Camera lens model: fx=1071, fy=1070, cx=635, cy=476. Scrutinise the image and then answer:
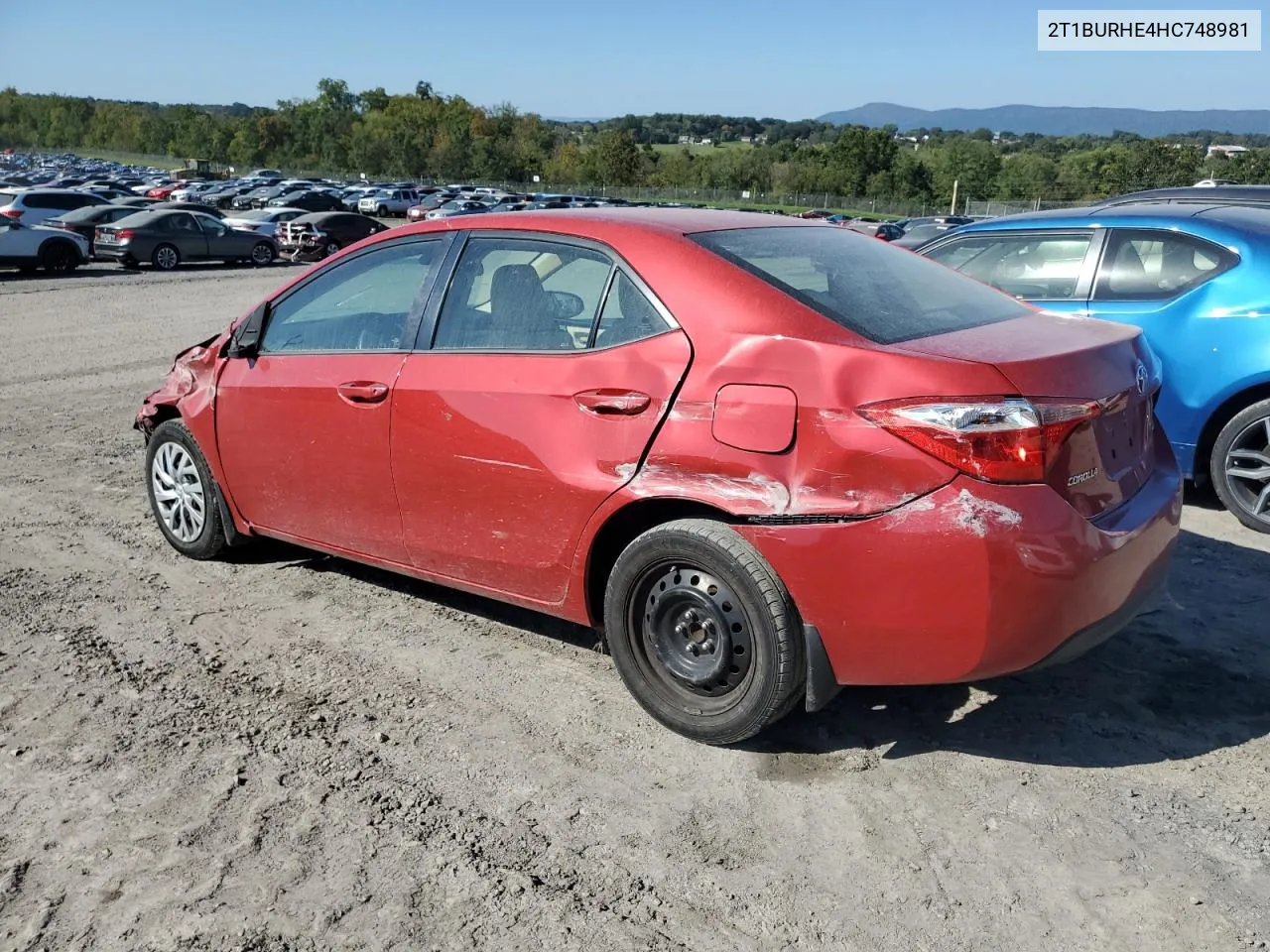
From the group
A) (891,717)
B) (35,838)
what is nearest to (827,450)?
(891,717)

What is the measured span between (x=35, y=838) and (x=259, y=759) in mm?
646

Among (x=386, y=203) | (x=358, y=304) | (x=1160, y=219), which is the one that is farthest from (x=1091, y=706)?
(x=386, y=203)

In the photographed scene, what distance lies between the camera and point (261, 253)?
2902 centimetres

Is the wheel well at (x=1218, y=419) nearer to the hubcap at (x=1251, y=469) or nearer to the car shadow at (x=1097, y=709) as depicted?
the hubcap at (x=1251, y=469)

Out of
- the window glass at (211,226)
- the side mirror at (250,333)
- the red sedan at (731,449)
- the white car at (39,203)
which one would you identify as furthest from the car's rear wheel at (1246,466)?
the white car at (39,203)

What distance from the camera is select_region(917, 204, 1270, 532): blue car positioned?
18.1 feet

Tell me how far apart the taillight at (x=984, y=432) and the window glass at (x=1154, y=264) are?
350 cm

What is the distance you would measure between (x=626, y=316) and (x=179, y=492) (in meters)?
2.92

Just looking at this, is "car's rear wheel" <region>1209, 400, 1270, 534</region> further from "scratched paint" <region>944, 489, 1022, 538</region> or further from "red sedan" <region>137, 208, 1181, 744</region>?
"scratched paint" <region>944, 489, 1022, 538</region>

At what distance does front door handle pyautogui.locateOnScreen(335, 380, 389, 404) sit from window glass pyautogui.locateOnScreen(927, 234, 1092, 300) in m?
3.68

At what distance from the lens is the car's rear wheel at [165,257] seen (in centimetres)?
2627

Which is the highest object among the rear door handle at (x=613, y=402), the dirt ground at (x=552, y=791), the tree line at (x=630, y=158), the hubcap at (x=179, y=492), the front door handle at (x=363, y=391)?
the tree line at (x=630, y=158)

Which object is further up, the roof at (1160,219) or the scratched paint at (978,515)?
the roof at (1160,219)

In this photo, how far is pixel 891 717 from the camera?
367 cm
